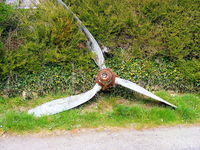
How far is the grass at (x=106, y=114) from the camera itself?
10.1 ft

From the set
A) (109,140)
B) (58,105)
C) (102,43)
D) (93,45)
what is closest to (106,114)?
(109,140)

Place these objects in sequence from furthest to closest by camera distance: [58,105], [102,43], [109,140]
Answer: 1. [102,43]
2. [58,105]
3. [109,140]

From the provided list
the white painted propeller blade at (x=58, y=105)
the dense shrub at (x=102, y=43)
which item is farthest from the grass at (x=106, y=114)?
the dense shrub at (x=102, y=43)

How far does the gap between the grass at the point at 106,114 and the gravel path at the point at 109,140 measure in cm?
16

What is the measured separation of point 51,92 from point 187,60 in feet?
11.3

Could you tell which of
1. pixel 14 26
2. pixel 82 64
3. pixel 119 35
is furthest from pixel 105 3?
pixel 14 26

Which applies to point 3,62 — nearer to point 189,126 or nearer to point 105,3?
point 105,3

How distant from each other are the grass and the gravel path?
157 millimetres

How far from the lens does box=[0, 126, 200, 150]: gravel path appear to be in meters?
2.67

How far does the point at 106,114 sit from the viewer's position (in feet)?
11.2

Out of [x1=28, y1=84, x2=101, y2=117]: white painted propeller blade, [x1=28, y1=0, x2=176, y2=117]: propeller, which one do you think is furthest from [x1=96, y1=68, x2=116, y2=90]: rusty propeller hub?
[x1=28, y1=84, x2=101, y2=117]: white painted propeller blade

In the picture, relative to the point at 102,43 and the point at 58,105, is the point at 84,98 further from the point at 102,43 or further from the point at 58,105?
the point at 102,43

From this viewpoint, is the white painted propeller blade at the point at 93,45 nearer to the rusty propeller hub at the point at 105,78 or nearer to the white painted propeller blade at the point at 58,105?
the rusty propeller hub at the point at 105,78

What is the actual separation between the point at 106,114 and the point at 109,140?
669 millimetres
